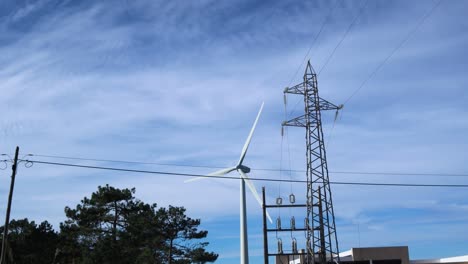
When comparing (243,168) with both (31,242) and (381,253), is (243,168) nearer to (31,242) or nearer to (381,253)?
(381,253)

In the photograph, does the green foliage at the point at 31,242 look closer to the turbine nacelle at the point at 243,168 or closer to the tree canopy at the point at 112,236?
the tree canopy at the point at 112,236

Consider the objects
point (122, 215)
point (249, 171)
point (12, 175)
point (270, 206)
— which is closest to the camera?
point (12, 175)

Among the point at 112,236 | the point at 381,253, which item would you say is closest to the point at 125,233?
the point at 112,236

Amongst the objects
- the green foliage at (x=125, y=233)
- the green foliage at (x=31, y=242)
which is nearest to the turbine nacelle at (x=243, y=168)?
the green foliage at (x=125, y=233)

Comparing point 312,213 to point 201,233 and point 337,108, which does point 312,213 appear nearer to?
point 337,108

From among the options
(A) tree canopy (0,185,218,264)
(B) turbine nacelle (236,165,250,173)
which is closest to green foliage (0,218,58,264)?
(A) tree canopy (0,185,218,264)

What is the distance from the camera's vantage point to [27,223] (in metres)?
63.5

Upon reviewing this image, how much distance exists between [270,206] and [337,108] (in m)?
9.58

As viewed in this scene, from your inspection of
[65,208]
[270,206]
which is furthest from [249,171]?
[65,208]

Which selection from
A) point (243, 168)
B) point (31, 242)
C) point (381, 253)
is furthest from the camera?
point (31, 242)

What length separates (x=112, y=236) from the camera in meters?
58.6

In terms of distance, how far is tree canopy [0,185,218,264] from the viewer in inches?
2238

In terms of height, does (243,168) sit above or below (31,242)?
above

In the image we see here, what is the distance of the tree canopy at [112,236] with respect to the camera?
5684 cm
